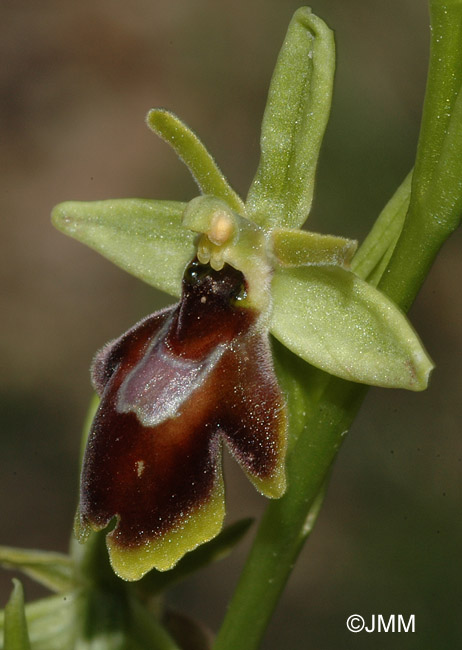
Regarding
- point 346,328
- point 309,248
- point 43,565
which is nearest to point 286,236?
point 309,248

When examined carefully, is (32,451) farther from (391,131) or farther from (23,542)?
(391,131)

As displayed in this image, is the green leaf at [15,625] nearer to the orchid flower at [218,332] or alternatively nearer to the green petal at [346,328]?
the orchid flower at [218,332]

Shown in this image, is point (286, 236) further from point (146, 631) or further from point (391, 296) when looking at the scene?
point (146, 631)

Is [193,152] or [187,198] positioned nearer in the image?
[193,152]

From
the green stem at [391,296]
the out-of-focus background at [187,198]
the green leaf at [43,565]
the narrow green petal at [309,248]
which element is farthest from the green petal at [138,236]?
the out-of-focus background at [187,198]

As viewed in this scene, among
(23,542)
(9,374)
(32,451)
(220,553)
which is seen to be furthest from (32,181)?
(220,553)
